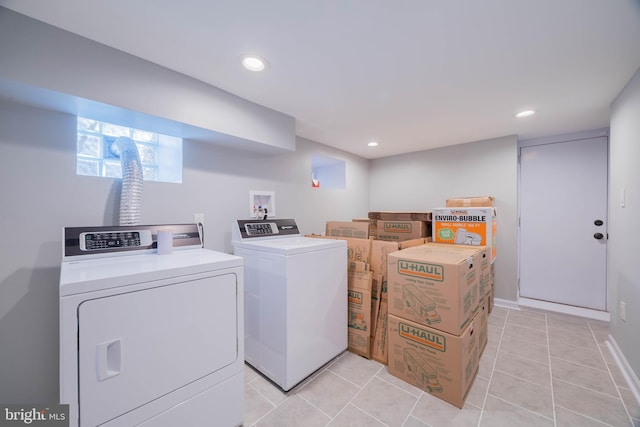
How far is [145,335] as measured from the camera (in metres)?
1.02

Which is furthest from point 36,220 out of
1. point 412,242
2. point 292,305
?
point 412,242

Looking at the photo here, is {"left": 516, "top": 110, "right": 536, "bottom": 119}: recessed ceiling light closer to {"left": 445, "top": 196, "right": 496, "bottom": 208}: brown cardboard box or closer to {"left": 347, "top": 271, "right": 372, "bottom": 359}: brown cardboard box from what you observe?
{"left": 445, "top": 196, "right": 496, "bottom": 208}: brown cardboard box

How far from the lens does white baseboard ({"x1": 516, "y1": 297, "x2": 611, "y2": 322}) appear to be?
9.07 ft

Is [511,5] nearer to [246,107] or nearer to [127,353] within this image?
[246,107]

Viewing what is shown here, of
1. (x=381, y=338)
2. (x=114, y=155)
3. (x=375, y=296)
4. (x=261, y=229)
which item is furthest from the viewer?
(x=261, y=229)

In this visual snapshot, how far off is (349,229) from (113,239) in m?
2.05

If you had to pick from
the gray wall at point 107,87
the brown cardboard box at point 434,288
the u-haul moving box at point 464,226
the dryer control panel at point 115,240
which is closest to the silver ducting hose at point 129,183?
the dryer control panel at point 115,240

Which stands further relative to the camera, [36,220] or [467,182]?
[467,182]

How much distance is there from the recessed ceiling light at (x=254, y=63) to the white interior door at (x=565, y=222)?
12.0 ft

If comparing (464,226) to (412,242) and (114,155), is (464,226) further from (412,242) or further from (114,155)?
(114,155)

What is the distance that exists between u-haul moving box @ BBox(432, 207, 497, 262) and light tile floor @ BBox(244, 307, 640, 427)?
3.45ft

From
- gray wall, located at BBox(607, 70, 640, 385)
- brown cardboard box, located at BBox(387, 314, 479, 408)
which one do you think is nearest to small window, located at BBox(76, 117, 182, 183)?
brown cardboard box, located at BBox(387, 314, 479, 408)

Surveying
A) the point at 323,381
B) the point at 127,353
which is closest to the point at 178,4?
the point at 127,353

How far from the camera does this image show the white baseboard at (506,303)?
309 centimetres
